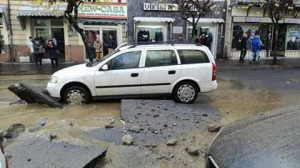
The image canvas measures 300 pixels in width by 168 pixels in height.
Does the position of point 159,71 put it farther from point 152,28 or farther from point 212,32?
point 212,32

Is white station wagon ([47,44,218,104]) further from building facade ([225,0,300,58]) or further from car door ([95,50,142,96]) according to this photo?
building facade ([225,0,300,58])

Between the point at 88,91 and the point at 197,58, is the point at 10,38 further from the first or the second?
the point at 197,58

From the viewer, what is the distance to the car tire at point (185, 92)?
801cm

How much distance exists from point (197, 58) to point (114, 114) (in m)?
2.96

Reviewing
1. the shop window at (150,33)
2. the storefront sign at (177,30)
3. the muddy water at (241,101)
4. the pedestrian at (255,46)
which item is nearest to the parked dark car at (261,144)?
the muddy water at (241,101)

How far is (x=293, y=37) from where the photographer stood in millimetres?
21828

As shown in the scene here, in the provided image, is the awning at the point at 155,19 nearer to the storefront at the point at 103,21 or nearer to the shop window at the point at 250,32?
the storefront at the point at 103,21

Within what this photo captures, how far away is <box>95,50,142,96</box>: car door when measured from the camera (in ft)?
25.1

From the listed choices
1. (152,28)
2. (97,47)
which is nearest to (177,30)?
(152,28)

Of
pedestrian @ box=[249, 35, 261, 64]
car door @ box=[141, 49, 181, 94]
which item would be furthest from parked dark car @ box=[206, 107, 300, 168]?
pedestrian @ box=[249, 35, 261, 64]

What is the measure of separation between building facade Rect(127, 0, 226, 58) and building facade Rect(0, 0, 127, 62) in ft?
2.56

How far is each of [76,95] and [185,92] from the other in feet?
10.1

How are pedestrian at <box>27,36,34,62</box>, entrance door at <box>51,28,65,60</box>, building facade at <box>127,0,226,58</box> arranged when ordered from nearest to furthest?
1. pedestrian at <box>27,36,34,62</box>
2. entrance door at <box>51,28,65,60</box>
3. building facade at <box>127,0,226,58</box>

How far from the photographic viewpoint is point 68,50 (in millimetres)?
18188
